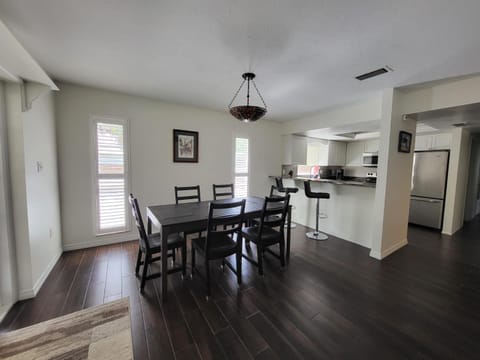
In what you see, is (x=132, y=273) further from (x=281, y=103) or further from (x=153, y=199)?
(x=281, y=103)

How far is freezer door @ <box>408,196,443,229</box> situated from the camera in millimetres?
4145

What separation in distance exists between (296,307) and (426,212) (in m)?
4.31

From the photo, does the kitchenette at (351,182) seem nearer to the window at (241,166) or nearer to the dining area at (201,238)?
the window at (241,166)

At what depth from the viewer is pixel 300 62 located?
2.13 m

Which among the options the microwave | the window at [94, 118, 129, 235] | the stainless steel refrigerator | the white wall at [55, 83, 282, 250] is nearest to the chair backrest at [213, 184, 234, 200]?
the white wall at [55, 83, 282, 250]

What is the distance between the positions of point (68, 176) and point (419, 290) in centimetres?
474

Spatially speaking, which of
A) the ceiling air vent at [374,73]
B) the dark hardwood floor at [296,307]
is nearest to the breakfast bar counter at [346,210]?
the dark hardwood floor at [296,307]

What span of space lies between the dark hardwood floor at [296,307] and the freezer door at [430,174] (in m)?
1.78

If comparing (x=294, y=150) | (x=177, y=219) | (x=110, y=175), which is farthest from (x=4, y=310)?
(x=294, y=150)

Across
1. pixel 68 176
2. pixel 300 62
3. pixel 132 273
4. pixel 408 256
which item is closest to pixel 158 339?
pixel 132 273

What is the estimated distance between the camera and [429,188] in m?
4.28

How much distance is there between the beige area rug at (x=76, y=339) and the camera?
771 millimetres

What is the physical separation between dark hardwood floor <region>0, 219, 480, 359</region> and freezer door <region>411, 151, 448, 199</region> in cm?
178

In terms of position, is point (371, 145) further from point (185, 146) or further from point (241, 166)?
point (185, 146)
